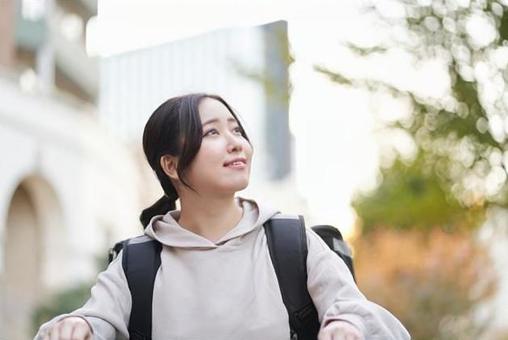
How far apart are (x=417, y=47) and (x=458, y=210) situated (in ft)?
5.86

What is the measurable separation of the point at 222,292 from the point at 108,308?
23 centimetres

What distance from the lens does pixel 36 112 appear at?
19.3 metres

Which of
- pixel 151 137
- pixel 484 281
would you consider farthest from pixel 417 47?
pixel 484 281

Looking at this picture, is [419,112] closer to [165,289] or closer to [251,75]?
[251,75]

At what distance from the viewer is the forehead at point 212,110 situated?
2123mm

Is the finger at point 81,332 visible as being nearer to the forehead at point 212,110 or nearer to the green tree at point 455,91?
the forehead at point 212,110

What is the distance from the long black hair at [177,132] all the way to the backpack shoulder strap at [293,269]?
217 mm

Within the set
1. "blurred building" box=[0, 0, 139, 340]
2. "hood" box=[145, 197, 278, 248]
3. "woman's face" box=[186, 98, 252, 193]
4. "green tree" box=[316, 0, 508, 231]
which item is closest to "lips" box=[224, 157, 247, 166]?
"woman's face" box=[186, 98, 252, 193]

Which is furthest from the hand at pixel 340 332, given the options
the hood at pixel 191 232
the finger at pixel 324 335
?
the hood at pixel 191 232

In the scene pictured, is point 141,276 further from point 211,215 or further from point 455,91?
point 455,91

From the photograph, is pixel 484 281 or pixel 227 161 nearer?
pixel 227 161

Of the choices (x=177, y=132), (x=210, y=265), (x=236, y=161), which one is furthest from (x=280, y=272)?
(x=177, y=132)

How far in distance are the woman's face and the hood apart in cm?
7

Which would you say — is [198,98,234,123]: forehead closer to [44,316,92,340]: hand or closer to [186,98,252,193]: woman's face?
[186,98,252,193]: woman's face
